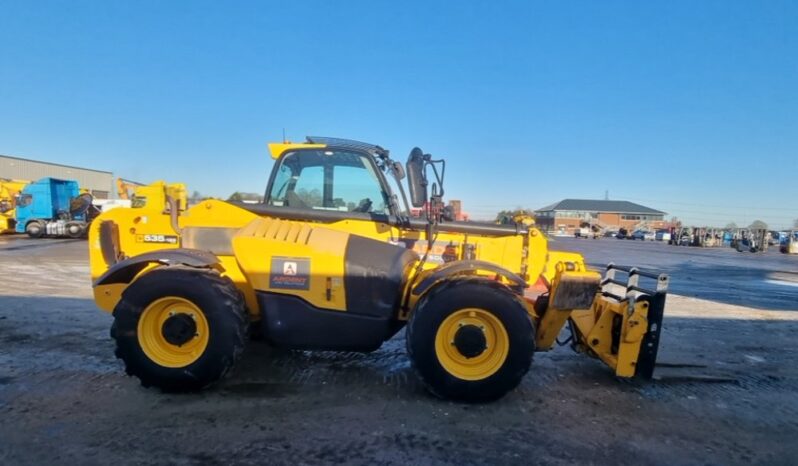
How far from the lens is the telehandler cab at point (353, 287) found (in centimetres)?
374

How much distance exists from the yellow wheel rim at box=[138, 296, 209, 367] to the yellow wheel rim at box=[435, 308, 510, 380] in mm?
1922

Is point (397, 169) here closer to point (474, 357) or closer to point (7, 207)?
point (474, 357)

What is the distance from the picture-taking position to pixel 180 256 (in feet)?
12.8

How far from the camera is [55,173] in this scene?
2712 inches

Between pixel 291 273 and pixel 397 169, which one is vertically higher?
pixel 397 169

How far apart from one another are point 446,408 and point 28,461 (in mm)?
2754

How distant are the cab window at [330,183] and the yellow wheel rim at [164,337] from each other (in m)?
1.30

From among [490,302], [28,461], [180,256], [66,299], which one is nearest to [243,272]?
[180,256]

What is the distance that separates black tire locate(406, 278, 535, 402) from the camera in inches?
146

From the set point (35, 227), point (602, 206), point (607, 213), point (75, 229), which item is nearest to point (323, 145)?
point (75, 229)

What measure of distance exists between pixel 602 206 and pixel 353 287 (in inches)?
4247

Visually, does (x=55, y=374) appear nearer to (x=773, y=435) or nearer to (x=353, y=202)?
(x=353, y=202)

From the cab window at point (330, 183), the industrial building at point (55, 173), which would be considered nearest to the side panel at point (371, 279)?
the cab window at point (330, 183)

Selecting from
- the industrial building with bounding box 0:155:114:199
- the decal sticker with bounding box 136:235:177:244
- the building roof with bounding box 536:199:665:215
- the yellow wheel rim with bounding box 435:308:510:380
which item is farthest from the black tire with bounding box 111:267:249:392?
the building roof with bounding box 536:199:665:215
